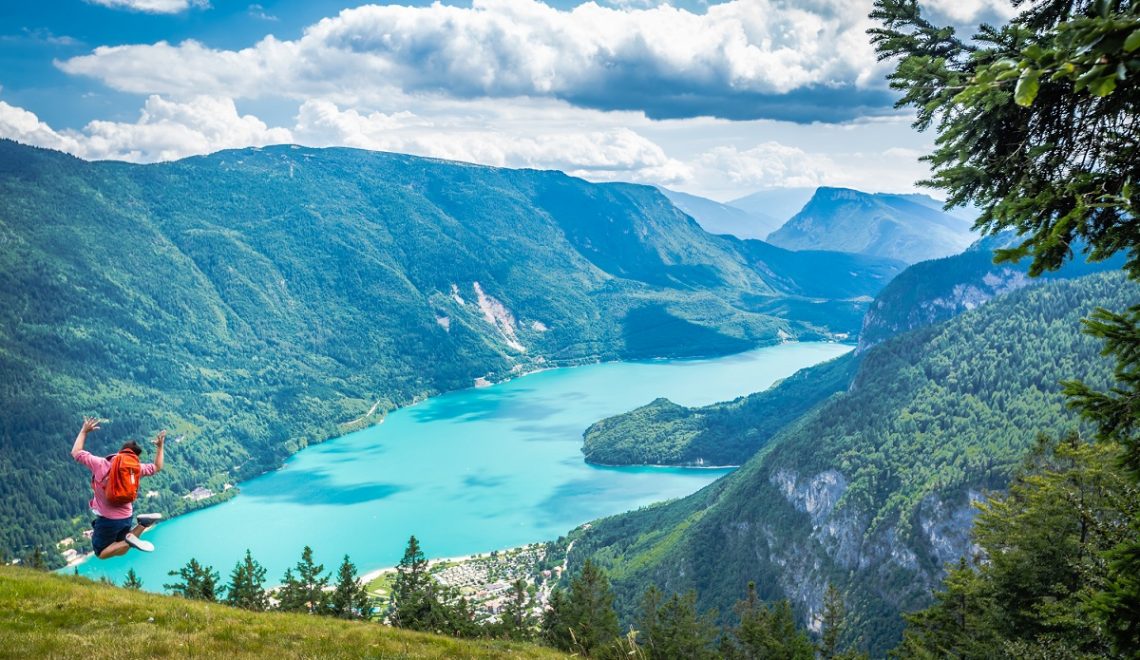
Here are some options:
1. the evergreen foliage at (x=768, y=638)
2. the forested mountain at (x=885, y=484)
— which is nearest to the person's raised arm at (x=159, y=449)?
the evergreen foliage at (x=768, y=638)

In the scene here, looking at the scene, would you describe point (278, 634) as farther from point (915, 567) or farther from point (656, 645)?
point (915, 567)

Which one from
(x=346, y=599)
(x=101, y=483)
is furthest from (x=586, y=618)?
(x=101, y=483)

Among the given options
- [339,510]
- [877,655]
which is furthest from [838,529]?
[339,510]

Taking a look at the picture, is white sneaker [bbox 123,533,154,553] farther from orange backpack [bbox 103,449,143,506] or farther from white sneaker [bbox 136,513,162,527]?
orange backpack [bbox 103,449,143,506]

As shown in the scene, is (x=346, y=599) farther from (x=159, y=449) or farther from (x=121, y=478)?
(x=121, y=478)

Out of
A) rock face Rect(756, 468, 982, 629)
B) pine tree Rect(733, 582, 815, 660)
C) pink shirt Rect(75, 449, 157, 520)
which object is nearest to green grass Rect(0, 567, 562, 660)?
pink shirt Rect(75, 449, 157, 520)

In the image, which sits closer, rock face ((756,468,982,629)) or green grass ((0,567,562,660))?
green grass ((0,567,562,660))
